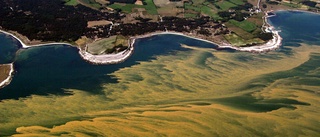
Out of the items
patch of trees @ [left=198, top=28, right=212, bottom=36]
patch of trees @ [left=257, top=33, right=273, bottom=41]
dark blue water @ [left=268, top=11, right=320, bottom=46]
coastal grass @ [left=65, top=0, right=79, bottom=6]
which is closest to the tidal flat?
patch of trees @ [left=257, top=33, right=273, bottom=41]

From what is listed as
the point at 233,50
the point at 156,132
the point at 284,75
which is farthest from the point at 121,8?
the point at 156,132

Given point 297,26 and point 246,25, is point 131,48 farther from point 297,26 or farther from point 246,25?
point 297,26

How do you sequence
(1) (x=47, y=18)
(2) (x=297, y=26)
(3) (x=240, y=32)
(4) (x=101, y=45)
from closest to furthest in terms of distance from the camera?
(4) (x=101, y=45) → (1) (x=47, y=18) → (3) (x=240, y=32) → (2) (x=297, y=26)

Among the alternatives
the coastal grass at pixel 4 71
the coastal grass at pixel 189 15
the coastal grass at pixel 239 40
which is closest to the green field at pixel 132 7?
the coastal grass at pixel 189 15

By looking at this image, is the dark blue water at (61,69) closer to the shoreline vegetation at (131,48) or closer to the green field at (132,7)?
the shoreline vegetation at (131,48)

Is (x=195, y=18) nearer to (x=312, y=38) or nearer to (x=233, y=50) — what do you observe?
(x=233, y=50)

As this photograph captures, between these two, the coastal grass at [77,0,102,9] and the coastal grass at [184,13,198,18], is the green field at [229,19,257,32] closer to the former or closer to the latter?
the coastal grass at [184,13,198,18]

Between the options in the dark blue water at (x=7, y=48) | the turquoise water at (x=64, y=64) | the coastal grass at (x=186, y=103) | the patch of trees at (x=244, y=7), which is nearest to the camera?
the coastal grass at (x=186, y=103)

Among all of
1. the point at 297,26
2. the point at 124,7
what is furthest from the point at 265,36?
the point at 124,7
